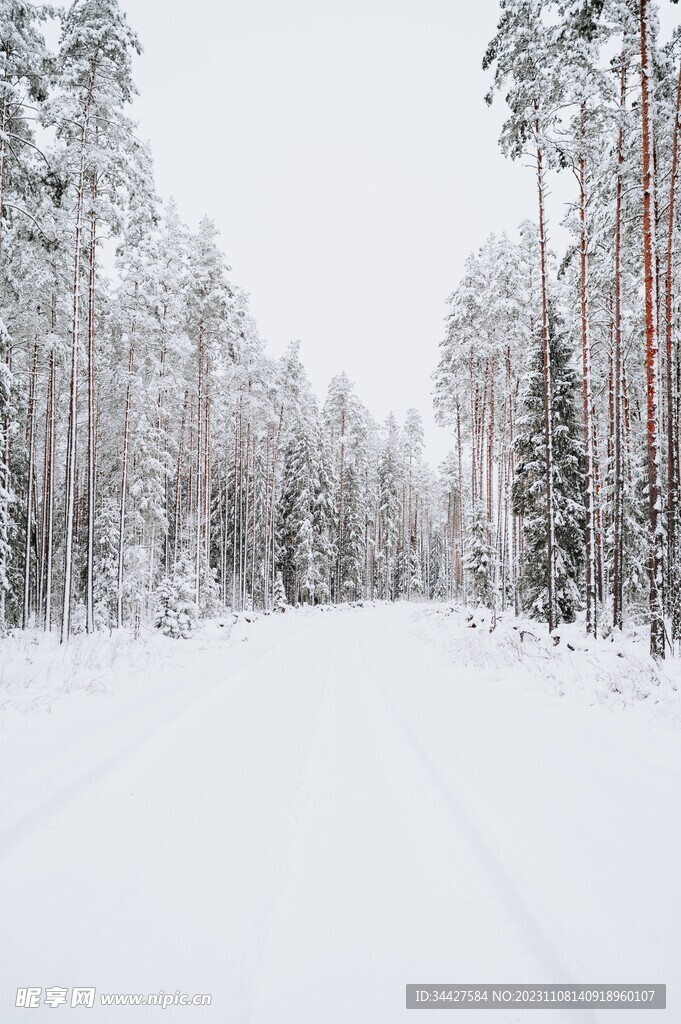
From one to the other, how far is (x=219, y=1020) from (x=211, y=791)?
186cm

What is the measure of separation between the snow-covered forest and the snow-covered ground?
19.6 feet

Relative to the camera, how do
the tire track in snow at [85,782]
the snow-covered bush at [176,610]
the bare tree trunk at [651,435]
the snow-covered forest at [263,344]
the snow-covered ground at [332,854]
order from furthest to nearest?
the snow-covered bush at [176,610], the snow-covered forest at [263,344], the bare tree trunk at [651,435], the tire track in snow at [85,782], the snow-covered ground at [332,854]

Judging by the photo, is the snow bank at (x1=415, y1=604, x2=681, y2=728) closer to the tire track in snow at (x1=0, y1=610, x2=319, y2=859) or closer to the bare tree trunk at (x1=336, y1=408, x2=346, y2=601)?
the tire track in snow at (x1=0, y1=610, x2=319, y2=859)

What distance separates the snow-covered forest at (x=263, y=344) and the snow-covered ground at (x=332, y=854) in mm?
5967

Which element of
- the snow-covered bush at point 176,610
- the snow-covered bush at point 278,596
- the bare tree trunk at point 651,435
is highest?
the bare tree trunk at point 651,435

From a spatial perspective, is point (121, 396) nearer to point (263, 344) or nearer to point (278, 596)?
point (263, 344)

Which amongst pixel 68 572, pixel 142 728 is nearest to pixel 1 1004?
pixel 142 728

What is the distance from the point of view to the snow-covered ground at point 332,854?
1.86 m

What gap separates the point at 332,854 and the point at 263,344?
32946mm

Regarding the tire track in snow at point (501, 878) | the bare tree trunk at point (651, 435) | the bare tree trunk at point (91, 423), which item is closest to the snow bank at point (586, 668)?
the bare tree trunk at point (651, 435)

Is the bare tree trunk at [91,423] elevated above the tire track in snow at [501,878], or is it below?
above

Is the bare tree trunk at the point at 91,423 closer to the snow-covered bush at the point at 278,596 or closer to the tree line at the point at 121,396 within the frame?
the tree line at the point at 121,396

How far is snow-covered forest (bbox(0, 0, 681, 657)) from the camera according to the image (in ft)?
37.6

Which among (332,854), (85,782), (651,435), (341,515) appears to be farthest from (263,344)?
(332,854)
